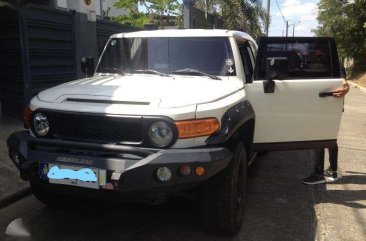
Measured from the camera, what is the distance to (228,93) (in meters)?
3.75

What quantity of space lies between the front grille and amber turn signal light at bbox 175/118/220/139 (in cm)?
30

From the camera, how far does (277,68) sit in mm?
4121

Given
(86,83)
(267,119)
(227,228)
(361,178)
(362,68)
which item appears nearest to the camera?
(227,228)

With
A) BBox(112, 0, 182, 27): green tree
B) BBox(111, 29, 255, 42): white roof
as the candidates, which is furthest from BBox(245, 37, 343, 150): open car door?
BBox(112, 0, 182, 27): green tree

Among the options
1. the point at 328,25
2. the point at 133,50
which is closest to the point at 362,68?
the point at 328,25

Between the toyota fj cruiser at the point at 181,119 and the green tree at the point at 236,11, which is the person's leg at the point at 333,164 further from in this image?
the green tree at the point at 236,11

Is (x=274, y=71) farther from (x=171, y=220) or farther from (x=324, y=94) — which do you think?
(x=171, y=220)

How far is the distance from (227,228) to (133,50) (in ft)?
7.11

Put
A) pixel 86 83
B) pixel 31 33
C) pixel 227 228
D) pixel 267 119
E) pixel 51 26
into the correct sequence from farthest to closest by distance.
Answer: pixel 51 26 → pixel 31 33 → pixel 267 119 → pixel 86 83 → pixel 227 228

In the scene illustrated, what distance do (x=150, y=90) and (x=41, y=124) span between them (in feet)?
3.06

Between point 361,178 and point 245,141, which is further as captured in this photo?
point 361,178

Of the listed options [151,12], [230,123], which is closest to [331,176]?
[230,123]

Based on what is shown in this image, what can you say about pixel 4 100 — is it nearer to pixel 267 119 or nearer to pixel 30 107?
pixel 30 107

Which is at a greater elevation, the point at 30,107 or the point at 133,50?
the point at 133,50
